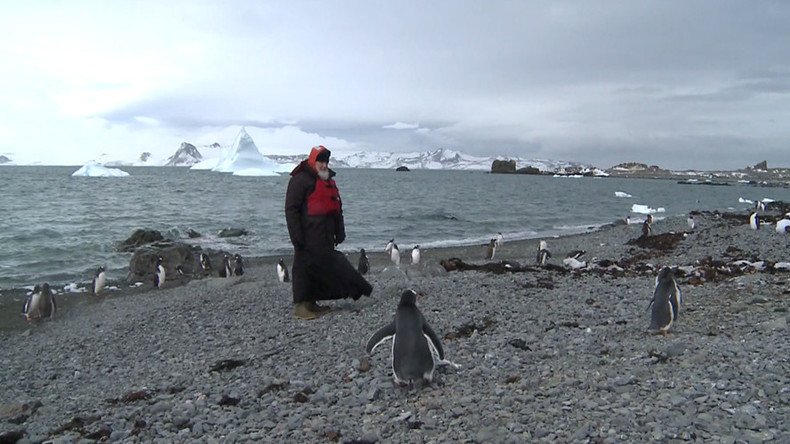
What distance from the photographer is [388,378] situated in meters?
5.68

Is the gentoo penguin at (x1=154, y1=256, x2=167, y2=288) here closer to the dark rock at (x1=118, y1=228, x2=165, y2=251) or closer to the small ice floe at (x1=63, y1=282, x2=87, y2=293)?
the small ice floe at (x1=63, y1=282, x2=87, y2=293)

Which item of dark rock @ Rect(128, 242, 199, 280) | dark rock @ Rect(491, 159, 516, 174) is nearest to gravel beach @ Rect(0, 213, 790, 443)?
dark rock @ Rect(128, 242, 199, 280)

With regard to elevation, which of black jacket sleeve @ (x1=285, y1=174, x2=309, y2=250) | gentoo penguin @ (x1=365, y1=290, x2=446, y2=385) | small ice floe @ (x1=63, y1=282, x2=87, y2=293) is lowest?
small ice floe @ (x1=63, y1=282, x2=87, y2=293)

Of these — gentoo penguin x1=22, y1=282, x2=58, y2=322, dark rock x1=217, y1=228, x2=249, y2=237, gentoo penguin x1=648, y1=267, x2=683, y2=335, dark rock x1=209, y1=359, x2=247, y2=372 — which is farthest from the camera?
dark rock x1=217, y1=228, x2=249, y2=237

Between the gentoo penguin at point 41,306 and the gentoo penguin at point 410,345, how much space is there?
30.4 feet

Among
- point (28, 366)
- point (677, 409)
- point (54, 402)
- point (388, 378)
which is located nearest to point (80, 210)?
point (28, 366)

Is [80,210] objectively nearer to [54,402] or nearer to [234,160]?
[54,402]

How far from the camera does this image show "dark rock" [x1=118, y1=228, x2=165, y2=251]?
22188 millimetres

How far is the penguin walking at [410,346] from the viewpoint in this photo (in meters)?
5.31

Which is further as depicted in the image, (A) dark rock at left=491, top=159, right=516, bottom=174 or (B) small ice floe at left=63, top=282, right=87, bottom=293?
(A) dark rock at left=491, top=159, right=516, bottom=174

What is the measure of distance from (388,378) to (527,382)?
134cm

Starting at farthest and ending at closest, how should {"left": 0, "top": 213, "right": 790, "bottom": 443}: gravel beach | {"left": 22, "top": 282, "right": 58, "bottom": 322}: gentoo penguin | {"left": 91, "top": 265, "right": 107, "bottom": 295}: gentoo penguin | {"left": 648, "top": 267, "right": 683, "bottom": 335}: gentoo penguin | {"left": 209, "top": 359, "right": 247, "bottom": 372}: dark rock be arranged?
{"left": 91, "top": 265, "right": 107, "bottom": 295}: gentoo penguin
{"left": 22, "top": 282, "right": 58, "bottom": 322}: gentoo penguin
{"left": 648, "top": 267, "right": 683, "bottom": 335}: gentoo penguin
{"left": 209, "top": 359, "right": 247, "bottom": 372}: dark rock
{"left": 0, "top": 213, "right": 790, "bottom": 443}: gravel beach

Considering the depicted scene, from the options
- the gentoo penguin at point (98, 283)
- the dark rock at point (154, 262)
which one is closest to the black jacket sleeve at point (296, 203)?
the gentoo penguin at point (98, 283)

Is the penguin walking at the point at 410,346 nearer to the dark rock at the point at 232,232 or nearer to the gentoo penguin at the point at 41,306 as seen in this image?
the gentoo penguin at the point at 41,306
